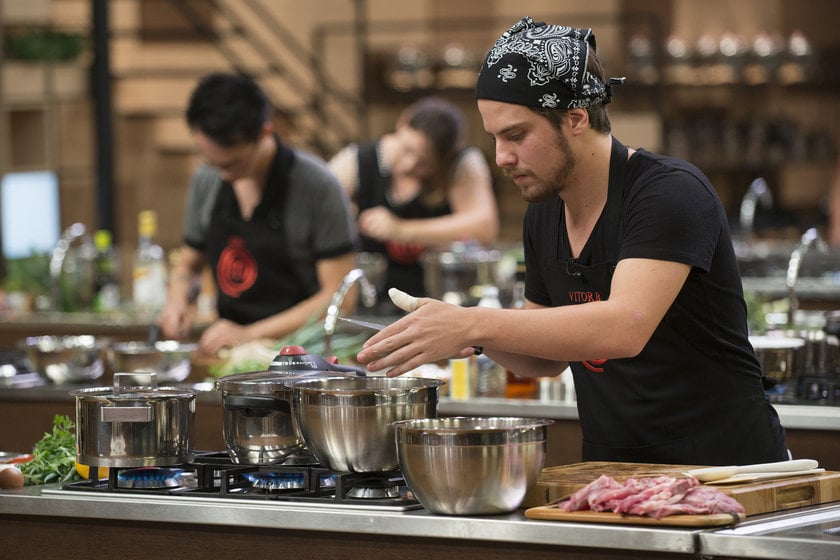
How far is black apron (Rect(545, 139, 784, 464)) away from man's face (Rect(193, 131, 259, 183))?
1.86 meters

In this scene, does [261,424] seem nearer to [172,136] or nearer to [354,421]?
[354,421]

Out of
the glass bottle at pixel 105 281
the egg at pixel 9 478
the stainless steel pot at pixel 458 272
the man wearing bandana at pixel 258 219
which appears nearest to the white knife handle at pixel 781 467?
the egg at pixel 9 478

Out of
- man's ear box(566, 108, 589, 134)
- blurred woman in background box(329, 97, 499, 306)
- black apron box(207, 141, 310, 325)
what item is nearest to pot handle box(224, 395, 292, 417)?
man's ear box(566, 108, 589, 134)

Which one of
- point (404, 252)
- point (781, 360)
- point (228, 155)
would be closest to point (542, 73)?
point (781, 360)

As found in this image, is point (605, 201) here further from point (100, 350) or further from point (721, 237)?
point (100, 350)

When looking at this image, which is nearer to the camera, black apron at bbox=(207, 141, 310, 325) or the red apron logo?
the red apron logo

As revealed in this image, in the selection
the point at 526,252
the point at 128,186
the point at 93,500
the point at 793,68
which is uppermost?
the point at 793,68

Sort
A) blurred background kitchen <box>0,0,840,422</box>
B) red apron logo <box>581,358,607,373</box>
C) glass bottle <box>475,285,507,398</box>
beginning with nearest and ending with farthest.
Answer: red apron logo <box>581,358,607,373</box>, glass bottle <box>475,285,507,398</box>, blurred background kitchen <box>0,0,840,422</box>

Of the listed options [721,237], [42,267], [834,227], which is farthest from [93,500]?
[834,227]

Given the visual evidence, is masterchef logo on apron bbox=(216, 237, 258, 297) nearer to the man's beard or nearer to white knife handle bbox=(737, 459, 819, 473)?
the man's beard

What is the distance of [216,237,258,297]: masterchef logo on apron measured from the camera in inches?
189

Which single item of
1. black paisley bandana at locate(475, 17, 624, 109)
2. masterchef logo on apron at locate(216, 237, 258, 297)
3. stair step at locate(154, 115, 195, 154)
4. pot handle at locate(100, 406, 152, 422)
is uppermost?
stair step at locate(154, 115, 195, 154)

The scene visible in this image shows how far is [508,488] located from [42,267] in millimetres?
5220

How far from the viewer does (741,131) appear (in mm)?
10875
